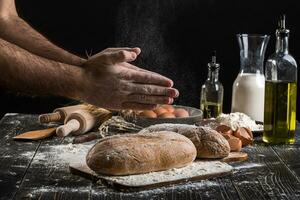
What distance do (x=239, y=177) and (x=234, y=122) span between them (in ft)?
1.89


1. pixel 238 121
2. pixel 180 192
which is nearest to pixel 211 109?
pixel 238 121

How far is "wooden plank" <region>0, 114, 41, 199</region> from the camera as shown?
1.53 m

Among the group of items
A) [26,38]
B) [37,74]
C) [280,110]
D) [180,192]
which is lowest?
[180,192]

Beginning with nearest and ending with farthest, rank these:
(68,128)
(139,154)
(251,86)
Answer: (139,154)
(68,128)
(251,86)

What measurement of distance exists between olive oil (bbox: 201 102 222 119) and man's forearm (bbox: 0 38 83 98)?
687mm

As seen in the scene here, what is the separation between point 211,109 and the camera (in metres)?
2.59

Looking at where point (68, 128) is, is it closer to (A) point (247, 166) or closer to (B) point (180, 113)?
(B) point (180, 113)

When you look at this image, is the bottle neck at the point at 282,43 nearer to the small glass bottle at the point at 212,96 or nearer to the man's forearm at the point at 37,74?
the small glass bottle at the point at 212,96

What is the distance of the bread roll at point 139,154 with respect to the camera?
1.56m

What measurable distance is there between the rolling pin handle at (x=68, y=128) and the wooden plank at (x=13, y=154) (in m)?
0.11

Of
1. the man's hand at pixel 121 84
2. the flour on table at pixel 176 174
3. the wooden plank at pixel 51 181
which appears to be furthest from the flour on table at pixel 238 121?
the wooden plank at pixel 51 181

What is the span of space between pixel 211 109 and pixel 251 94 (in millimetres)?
171

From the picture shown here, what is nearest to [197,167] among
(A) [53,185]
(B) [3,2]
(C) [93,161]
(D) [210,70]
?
(C) [93,161]

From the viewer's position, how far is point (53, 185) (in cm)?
153
